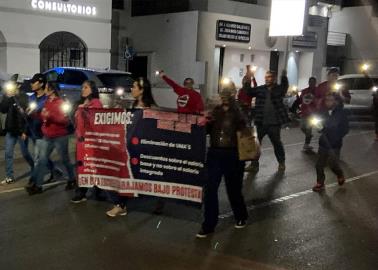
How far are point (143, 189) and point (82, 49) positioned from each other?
45.3ft

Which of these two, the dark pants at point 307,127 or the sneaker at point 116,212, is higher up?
the dark pants at point 307,127

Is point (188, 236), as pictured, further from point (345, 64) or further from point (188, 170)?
point (345, 64)

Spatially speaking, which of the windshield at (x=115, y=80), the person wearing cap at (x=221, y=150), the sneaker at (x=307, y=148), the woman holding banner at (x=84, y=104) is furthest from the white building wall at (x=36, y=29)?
the person wearing cap at (x=221, y=150)

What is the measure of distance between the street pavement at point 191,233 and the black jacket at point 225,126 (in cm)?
109

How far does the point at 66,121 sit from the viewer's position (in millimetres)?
7531

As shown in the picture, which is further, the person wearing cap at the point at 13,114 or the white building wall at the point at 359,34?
the white building wall at the point at 359,34

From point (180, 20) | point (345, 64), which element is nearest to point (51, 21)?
point (180, 20)

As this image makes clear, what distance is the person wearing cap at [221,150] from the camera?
591 cm

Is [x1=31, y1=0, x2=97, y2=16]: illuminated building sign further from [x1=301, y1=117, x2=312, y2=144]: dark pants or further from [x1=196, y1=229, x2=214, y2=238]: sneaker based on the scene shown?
[x1=196, y1=229, x2=214, y2=238]: sneaker

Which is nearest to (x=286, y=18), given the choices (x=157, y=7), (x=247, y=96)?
(x=157, y=7)

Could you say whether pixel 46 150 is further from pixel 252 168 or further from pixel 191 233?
pixel 252 168

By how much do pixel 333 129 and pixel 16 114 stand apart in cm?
496

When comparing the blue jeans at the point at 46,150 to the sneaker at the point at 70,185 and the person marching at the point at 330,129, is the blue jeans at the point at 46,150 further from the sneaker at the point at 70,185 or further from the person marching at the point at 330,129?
the person marching at the point at 330,129

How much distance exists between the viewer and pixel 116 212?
6.72 metres
